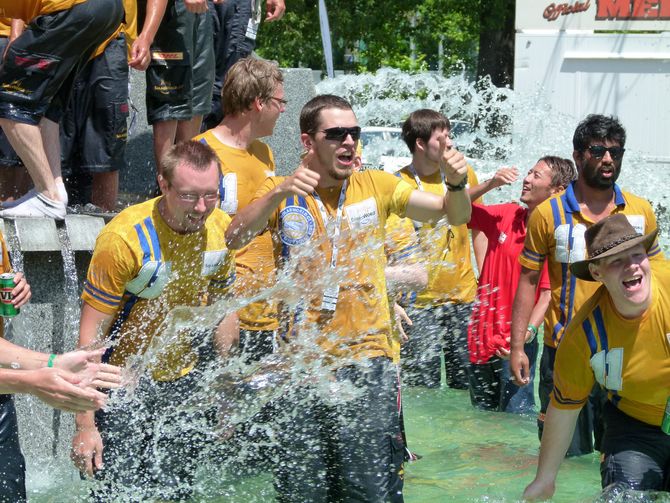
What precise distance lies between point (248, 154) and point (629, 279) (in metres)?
2.62

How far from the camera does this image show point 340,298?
5.29 m

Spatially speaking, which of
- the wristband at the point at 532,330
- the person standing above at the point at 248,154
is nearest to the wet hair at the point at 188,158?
the person standing above at the point at 248,154

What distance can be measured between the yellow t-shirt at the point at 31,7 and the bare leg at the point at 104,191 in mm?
1114

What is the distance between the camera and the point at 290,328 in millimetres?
5523

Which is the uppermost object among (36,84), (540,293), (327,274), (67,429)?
(36,84)

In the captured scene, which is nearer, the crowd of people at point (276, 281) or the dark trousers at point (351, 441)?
the crowd of people at point (276, 281)

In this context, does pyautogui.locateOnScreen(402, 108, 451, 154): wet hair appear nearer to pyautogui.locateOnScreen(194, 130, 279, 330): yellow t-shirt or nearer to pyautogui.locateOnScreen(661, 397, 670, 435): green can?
pyautogui.locateOnScreen(194, 130, 279, 330): yellow t-shirt

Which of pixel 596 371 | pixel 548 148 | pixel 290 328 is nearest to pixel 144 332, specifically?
pixel 290 328

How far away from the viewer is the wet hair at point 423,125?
7629mm

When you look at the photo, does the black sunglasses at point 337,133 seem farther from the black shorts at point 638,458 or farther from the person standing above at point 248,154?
the black shorts at point 638,458

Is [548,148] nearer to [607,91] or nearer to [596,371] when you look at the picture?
[607,91]

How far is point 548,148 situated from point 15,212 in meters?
11.2

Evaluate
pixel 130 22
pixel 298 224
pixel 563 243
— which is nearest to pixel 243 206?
pixel 298 224

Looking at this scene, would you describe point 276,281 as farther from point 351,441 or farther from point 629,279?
point 629,279
